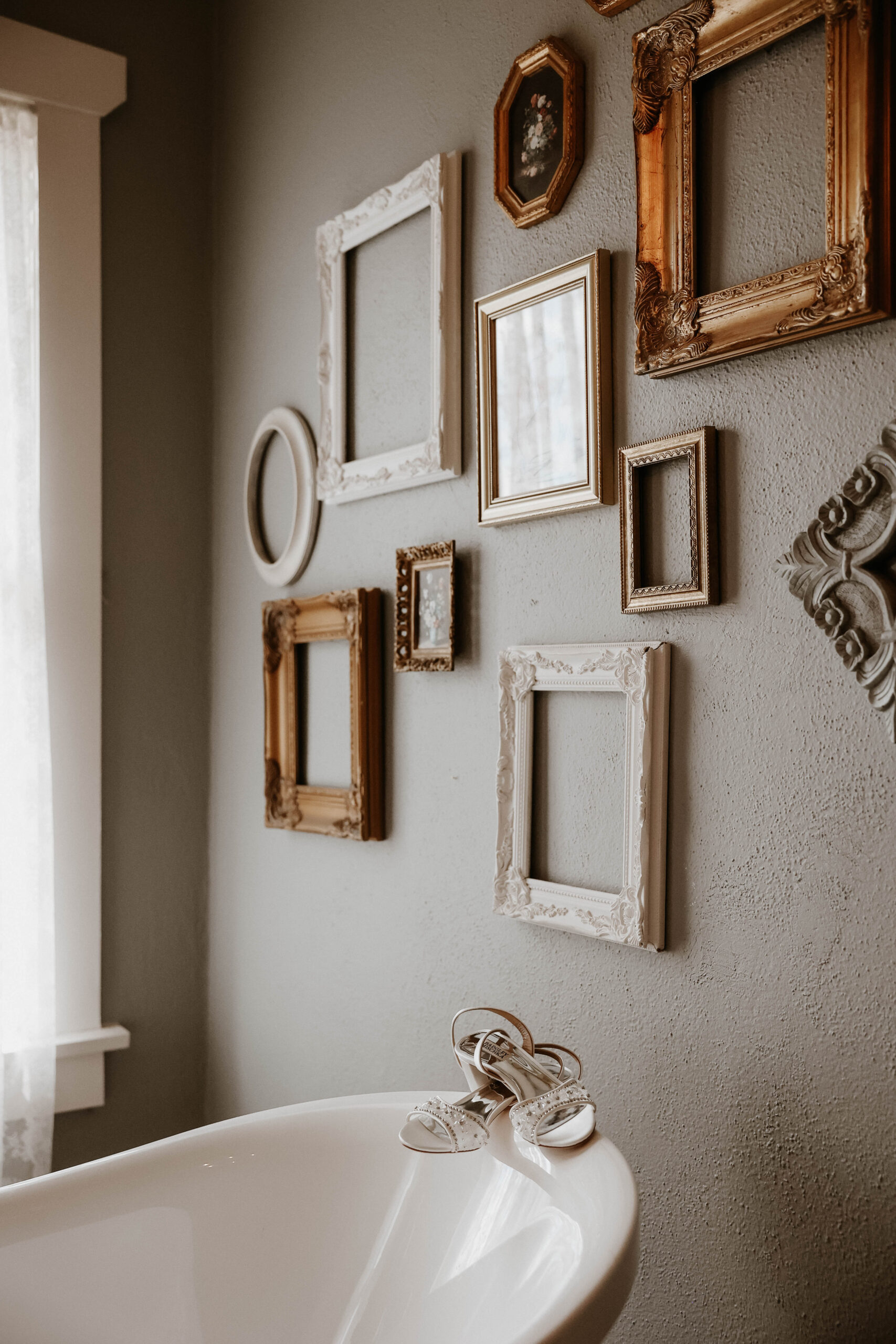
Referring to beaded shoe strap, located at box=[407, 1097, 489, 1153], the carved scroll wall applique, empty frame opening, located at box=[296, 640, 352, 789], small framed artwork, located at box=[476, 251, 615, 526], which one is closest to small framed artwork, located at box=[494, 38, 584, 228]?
small framed artwork, located at box=[476, 251, 615, 526]

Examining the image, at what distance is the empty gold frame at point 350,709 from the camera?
1.55 metres

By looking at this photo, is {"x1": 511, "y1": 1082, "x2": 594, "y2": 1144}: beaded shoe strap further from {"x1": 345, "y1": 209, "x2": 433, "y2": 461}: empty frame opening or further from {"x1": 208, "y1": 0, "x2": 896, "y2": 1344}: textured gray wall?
{"x1": 345, "y1": 209, "x2": 433, "y2": 461}: empty frame opening

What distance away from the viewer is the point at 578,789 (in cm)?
122

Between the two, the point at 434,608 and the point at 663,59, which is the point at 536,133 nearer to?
the point at 663,59

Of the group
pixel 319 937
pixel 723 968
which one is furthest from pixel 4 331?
pixel 723 968

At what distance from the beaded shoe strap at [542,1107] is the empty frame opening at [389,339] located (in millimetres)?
882

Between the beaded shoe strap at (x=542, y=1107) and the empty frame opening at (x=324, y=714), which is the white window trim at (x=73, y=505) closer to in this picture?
the empty frame opening at (x=324, y=714)

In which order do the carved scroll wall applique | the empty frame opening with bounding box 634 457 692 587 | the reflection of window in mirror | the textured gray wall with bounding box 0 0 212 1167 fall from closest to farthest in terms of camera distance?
the carved scroll wall applique → the empty frame opening with bounding box 634 457 692 587 → the reflection of window in mirror → the textured gray wall with bounding box 0 0 212 1167

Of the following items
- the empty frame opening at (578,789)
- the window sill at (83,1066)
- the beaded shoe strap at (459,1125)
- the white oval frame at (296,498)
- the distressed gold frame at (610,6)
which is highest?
the distressed gold frame at (610,6)

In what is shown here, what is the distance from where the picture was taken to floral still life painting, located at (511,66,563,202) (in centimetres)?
125

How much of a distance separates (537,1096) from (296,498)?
1082 millimetres

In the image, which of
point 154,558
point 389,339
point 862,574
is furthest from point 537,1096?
point 154,558

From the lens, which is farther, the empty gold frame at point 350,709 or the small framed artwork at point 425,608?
the empty gold frame at point 350,709

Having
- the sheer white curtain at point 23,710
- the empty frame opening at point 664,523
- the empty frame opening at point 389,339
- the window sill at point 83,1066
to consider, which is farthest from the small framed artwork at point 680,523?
the window sill at point 83,1066
